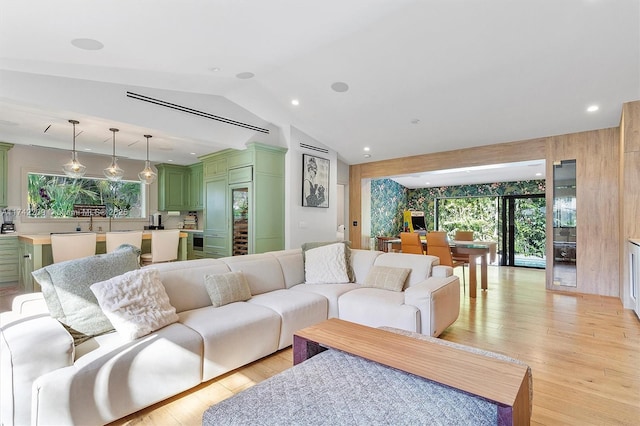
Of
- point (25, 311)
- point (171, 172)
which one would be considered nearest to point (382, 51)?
point (25, 311)

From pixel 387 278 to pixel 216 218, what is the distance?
3.83 m

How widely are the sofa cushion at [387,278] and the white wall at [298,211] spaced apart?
245cm

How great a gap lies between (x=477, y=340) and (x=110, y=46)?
429 centimetres

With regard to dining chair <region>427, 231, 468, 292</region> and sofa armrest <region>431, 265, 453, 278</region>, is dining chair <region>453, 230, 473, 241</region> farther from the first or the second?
sofa armrest <region>431, 265, 453, 278</region>

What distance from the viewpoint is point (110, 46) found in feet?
8.87

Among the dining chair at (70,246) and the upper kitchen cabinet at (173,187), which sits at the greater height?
the upper kitchen cabinet at (173,187)

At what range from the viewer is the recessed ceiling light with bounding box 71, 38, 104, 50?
8.40 ft

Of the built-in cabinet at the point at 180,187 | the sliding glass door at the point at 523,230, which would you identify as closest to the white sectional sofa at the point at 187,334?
the built-in cabinet at the point at 180,187

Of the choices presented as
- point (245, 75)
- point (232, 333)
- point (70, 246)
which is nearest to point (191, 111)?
point (245, 75)

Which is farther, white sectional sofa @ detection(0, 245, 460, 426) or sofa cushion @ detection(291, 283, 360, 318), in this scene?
sofa cushion @ detection(291, 283, 360, 318)

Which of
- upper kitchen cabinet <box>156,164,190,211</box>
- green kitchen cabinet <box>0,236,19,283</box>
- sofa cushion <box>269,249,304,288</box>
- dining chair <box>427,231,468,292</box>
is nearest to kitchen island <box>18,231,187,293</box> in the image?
green kitchen cabinet <box>0,236,19,283</box>

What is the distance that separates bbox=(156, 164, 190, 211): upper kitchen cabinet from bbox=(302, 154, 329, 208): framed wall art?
3.28 meters

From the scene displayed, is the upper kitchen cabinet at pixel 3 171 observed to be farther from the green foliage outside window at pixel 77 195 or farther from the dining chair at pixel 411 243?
the dining chair at pixel 411 243

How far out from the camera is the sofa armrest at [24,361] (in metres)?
1.52
